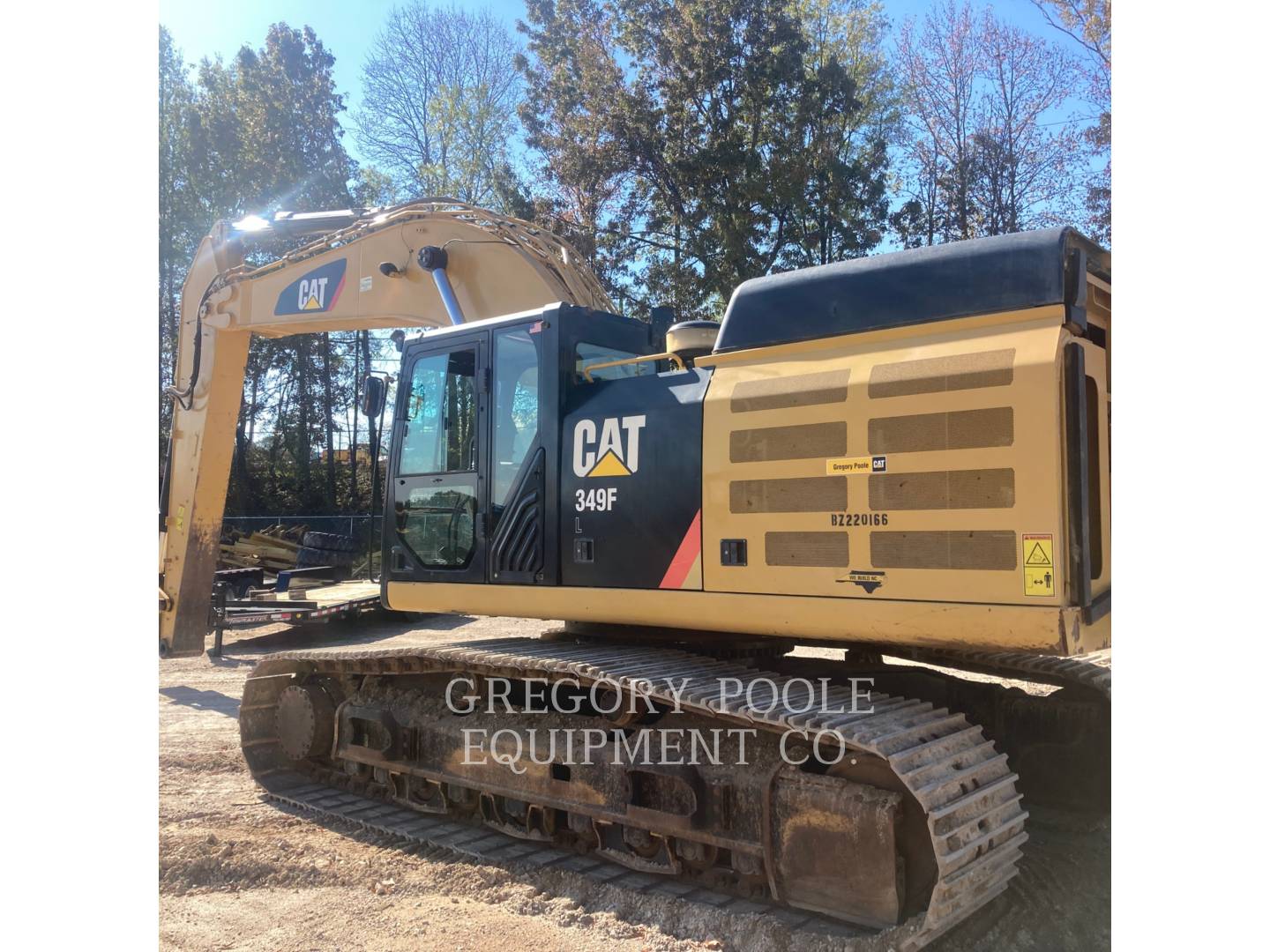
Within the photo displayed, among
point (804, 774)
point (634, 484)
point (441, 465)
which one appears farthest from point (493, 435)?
point (804, 774)

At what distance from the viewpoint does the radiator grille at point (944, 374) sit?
3402 millimetres

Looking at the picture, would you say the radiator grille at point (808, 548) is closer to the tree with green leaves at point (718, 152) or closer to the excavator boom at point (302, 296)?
the excavator boom at point (302, 296)

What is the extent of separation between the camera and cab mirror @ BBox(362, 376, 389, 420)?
5.23 m

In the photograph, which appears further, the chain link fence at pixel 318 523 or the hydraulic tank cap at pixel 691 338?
the chain link fence at pixel 318 523

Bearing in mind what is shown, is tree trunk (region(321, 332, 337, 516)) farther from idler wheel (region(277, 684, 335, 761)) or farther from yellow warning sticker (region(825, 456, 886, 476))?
yellow warning sticker (region(825, 456, 886, 476))

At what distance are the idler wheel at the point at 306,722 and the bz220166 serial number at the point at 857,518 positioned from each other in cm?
354

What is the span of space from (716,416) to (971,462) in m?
1.14

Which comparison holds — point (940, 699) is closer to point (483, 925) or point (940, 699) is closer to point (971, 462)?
point (971, 462)

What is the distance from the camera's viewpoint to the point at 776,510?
3.88 m

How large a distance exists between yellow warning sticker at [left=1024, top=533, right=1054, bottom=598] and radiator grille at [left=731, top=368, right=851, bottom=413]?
3.04 ft

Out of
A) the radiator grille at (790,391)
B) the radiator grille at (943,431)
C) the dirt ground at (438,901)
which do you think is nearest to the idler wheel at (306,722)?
the dirt ground at (438,901)

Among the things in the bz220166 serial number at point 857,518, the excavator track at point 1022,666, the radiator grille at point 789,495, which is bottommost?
the excavator track at point 1022,666

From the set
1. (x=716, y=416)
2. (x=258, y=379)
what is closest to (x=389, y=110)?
(x=258, y=379)

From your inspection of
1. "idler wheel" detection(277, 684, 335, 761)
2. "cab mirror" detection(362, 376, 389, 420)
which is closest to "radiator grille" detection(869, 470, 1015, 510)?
"cab mirror" detection(362, 376, 389, 420)
